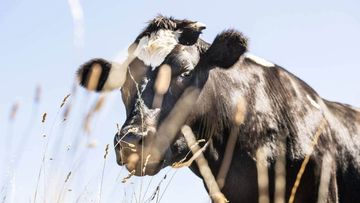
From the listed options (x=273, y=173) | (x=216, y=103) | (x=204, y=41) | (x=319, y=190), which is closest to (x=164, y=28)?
(x=204, y=41)

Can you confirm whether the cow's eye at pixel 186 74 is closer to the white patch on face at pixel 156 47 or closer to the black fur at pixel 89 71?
the white patch on face at pixel 156 47

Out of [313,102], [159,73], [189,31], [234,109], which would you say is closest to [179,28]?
[189,31]

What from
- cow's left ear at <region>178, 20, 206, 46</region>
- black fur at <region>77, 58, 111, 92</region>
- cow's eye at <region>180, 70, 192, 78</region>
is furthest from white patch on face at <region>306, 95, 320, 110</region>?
black fur at <region>77, 58, 111, 92</region>

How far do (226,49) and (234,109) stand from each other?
2.24 ft

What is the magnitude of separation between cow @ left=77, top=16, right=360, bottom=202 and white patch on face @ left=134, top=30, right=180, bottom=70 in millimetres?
11

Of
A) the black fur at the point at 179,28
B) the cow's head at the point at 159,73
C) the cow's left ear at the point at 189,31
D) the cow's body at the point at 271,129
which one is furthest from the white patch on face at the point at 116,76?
Result: the cow's body at the point at 271,129

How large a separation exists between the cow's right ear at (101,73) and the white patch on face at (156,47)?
36 cm

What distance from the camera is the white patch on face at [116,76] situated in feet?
21.6

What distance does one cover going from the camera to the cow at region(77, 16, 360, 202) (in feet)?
20.2

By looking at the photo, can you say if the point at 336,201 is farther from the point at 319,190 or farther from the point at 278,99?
the point at 278,99

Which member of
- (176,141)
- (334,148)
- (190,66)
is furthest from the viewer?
(334,148)

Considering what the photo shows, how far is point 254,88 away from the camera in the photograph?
6.75m

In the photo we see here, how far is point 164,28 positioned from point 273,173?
219 cm

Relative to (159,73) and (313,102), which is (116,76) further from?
(313,102)
